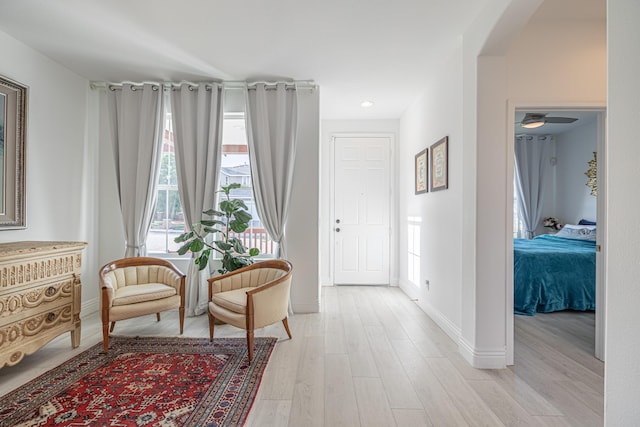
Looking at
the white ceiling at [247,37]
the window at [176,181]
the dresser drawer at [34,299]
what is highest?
the white ceiling at [247,37]

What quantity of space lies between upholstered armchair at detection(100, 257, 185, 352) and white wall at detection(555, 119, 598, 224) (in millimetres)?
6563

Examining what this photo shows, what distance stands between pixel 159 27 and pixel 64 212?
2150 mm

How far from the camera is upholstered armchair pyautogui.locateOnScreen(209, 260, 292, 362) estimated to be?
2.57 meters

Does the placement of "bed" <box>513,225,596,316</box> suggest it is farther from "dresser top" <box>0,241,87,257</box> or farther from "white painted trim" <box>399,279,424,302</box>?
"dresser top" <box>0,241,87,257</box>

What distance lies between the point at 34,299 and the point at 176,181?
192 cm

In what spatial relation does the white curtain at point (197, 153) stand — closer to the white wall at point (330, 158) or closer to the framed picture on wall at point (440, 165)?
the white wall at point (330, 158)

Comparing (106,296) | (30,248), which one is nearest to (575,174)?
(106,296)

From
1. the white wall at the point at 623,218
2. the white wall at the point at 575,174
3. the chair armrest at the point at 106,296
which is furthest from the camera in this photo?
the white wall at the point at 575,174

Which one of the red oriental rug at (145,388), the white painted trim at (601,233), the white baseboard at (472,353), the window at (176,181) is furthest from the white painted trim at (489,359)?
the window at (176,181)

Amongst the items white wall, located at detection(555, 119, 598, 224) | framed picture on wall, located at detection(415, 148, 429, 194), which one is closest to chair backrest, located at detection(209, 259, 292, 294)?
framed picture on wall, located at detection(415, 148, 429, 194)

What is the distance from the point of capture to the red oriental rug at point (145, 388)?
1802 mm

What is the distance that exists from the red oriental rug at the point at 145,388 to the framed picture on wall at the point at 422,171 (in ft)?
8.14

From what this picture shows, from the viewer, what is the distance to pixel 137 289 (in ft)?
9.66

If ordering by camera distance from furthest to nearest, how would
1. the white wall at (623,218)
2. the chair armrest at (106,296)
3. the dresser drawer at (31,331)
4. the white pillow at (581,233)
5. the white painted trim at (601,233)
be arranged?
the white pillow at (581,233)
the chair armrest at (106,296)
the white painted trim at (601,233)
the dresser drawer at (31,331)
the white wall at (623,218)
